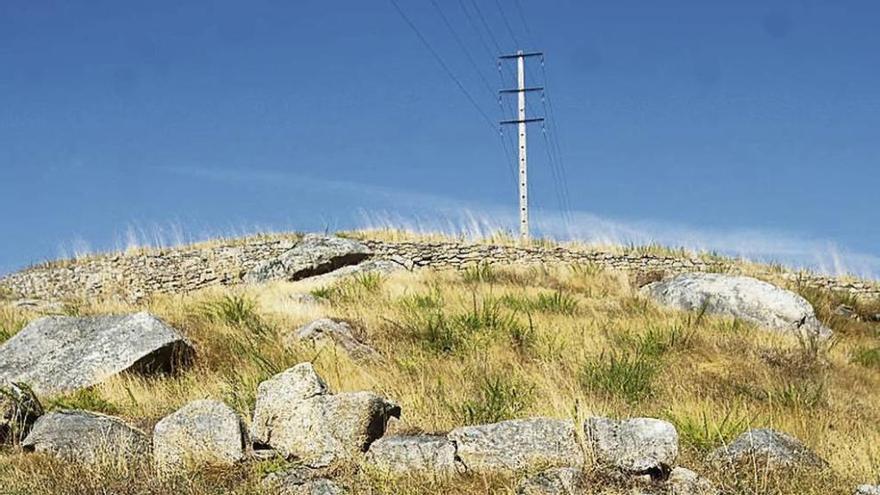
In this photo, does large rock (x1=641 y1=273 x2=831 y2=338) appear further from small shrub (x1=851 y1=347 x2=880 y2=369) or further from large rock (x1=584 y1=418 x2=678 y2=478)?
large rock (x1=584 y1=418 x2=678 y2=478)

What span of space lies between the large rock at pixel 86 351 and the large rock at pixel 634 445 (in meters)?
5.22

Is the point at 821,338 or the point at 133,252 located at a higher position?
the point at 133,252

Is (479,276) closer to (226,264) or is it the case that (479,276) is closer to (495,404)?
(495,404)

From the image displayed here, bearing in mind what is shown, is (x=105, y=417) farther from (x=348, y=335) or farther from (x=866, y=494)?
(x=866, y=494)

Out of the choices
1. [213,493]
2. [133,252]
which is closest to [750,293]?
[213,493]

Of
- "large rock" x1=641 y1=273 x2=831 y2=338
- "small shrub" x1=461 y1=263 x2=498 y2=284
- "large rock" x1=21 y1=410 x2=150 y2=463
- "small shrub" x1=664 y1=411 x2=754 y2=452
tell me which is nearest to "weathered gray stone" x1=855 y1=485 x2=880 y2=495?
"small shrub" x1=664 y1=411 x2=754 y2=452

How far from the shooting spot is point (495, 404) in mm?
7980

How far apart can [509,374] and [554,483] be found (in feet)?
13.1

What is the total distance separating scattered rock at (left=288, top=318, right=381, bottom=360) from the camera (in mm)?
10539

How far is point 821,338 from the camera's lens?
16.4 meters

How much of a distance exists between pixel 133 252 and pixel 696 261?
1601 cm

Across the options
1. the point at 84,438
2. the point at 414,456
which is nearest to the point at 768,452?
the point at 414,456

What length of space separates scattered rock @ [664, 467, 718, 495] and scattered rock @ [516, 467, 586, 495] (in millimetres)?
527

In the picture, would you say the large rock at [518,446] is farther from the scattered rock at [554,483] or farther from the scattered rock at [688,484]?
the scattered rock at [688,484]
